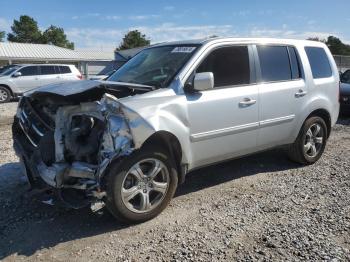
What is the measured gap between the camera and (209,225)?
4141 mm

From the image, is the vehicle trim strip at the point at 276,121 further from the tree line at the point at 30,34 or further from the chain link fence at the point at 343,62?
the tree line at the point at 30,34

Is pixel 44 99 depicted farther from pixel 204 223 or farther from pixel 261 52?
pixel 261 52

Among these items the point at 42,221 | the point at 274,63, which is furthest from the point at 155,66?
the point at 42,221

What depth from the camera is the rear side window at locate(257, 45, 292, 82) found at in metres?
5.27

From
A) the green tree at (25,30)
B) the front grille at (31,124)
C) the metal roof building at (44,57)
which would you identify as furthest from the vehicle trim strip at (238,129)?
the green tree at (25,30)

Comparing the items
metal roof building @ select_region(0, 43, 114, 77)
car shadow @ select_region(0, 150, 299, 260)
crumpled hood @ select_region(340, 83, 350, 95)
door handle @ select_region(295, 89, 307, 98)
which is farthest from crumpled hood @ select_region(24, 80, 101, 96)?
metal roof building @ select_region(0, 43, 114, 77)

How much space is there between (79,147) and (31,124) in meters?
1.00

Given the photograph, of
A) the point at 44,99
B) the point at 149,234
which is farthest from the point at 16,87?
the point at 149,234

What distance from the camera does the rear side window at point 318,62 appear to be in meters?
6.03

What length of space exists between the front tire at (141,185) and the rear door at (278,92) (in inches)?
62.9

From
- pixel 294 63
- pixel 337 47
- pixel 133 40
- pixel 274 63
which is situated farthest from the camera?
pixel 133 40

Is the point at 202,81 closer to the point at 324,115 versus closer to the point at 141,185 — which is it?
the point at 141,185

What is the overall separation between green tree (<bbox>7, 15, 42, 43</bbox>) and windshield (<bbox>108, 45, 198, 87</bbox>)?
7573 centimetres

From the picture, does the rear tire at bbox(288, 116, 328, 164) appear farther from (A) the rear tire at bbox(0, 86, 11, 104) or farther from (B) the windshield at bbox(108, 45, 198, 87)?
(A) the rear tire at bbox(0, 86, 11, 104)
